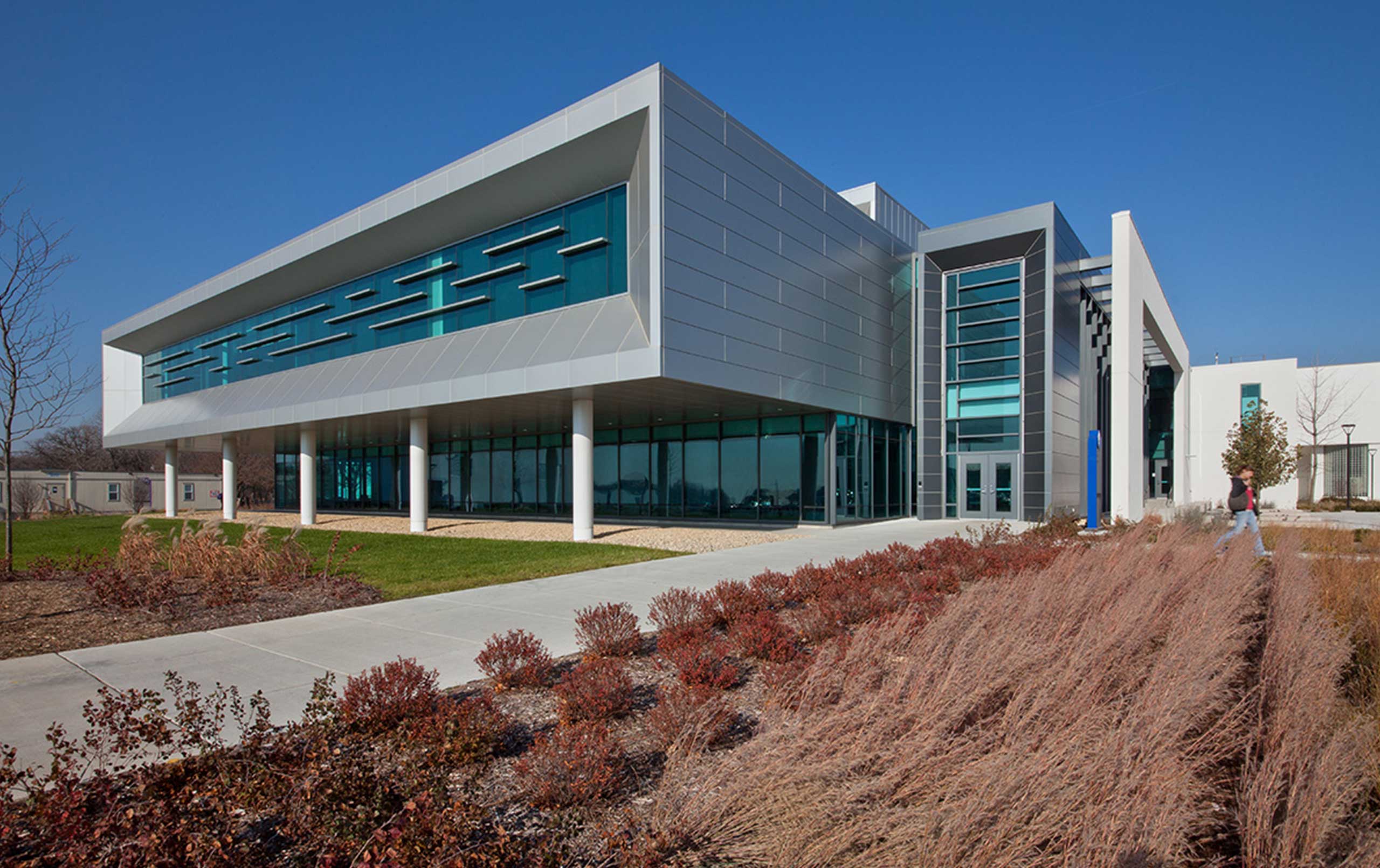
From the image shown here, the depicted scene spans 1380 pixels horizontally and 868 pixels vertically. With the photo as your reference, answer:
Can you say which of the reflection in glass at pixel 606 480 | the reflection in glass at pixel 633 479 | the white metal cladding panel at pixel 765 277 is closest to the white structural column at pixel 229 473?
the reflection in glass at pixel 606 480

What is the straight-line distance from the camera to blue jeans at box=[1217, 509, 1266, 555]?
514 inches

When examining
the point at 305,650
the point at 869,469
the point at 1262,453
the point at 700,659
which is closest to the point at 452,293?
the point at 869,469

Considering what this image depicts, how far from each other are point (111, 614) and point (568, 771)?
8345 millimetres

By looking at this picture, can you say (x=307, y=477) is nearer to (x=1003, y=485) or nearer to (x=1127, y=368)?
(x=1003, y=485)

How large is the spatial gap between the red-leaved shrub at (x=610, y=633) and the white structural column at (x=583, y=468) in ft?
41.9

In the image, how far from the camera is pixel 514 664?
19.5ft

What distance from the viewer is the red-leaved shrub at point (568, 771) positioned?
3.62 m

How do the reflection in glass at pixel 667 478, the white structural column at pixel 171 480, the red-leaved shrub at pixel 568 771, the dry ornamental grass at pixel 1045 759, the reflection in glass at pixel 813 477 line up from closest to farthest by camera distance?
the dry ornamental grass at pixel 1045 759, the red-leaved shrub at pixel 568 771, the reflection in glass at pixel 813 477, the reflection in glass at pixel 667 478, the white structural column at pixel 171 480

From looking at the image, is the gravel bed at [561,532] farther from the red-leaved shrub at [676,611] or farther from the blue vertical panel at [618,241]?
the red-leaved shrub at [676,611]

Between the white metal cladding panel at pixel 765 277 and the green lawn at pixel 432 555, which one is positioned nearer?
the green lawn at pixel 432 555

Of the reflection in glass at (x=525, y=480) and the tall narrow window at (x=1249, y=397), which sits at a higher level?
the tall narrow window at (x=1249, y=397)

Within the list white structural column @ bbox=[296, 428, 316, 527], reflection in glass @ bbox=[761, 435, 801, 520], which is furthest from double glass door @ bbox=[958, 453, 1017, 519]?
white structural column @ bbox=[296, 428, 316, 527]

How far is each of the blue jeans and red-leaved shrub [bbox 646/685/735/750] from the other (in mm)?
12180

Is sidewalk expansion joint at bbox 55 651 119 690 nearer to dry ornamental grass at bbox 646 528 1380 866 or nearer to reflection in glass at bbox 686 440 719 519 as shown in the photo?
dry ornamental grass at bbox 646 528 1380 866
